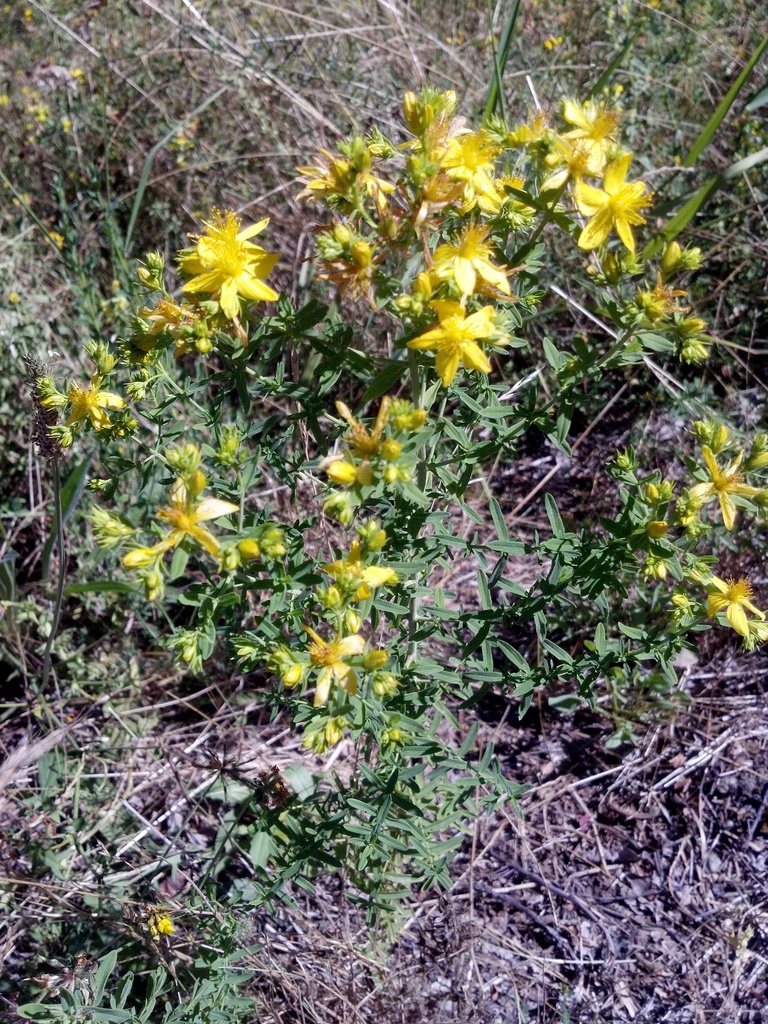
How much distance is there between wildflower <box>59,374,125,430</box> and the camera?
4.99 ft

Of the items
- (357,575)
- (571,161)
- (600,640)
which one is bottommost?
(600,640)

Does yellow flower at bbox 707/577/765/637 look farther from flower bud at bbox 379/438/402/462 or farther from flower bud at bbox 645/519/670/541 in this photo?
flower bud at bbox 379/438/402/462

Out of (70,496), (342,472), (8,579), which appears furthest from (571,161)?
(8,579)

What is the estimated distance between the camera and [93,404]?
5.03 ft

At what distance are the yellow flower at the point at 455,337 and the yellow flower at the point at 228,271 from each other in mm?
296

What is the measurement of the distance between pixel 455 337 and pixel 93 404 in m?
0.76

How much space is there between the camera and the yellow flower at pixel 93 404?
4.99 ft

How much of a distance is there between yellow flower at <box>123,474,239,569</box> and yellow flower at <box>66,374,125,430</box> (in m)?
0.34

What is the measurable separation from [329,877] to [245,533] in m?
1.37

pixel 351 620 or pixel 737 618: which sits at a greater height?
pixel 351 620

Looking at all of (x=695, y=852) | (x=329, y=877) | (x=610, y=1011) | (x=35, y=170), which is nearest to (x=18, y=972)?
(x=329, y=877)

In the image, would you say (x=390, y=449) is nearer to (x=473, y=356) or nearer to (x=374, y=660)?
(x=473, y=356)

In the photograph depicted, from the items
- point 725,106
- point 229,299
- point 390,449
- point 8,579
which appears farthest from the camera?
point 8,579

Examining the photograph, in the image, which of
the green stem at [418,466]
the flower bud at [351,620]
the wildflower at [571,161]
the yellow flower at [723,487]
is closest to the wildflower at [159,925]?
the green stem at [418,466]
